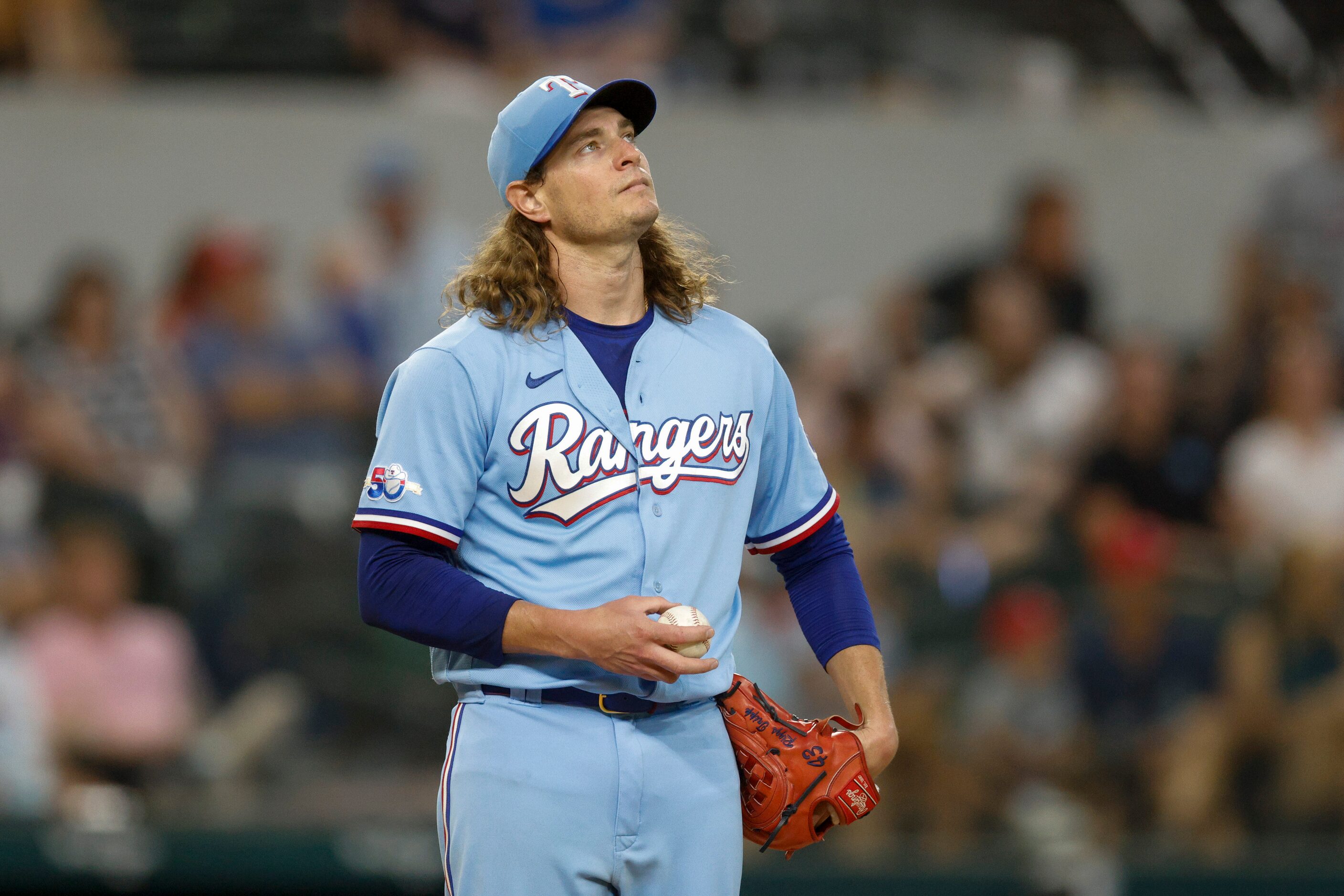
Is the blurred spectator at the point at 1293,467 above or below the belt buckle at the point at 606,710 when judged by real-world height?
below

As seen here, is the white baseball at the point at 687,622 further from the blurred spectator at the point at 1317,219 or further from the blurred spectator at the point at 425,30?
the blurred spectator at the point at 425,30

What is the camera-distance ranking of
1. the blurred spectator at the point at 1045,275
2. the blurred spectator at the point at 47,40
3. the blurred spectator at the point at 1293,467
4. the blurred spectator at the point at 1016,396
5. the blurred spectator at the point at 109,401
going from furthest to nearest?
the blurred spectator at the point at 47,40
the blurred spectator at the point at 1045,275
the blurred spectator at the point at 1016,396
the blurred spectator at the point at 1293,467
the blurred spectator at the point at 109,401

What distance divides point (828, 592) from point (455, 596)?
735 millimetres

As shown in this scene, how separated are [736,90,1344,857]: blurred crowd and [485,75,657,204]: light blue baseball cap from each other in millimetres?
3662

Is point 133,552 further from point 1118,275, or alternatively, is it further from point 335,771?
point 1118,275

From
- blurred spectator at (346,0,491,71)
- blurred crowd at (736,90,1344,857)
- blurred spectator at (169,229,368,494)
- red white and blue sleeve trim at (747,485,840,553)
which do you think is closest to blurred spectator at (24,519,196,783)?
blurred spectator at (169,229,368,494)

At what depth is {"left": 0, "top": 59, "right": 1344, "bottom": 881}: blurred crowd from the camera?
6203mm

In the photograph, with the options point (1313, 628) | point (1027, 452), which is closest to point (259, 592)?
point (1027, 452)

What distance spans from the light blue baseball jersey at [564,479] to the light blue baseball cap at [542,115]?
0.26 metres

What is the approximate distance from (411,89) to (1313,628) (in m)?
5.12

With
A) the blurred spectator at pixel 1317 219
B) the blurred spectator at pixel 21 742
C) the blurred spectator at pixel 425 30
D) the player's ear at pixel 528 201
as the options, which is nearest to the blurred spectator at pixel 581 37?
the blurred spectator at pixel 425 30

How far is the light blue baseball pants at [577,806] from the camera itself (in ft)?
8.50

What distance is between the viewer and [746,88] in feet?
32.3

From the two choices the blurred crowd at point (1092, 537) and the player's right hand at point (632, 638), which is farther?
the blurred crowd at point (1092, 537)
